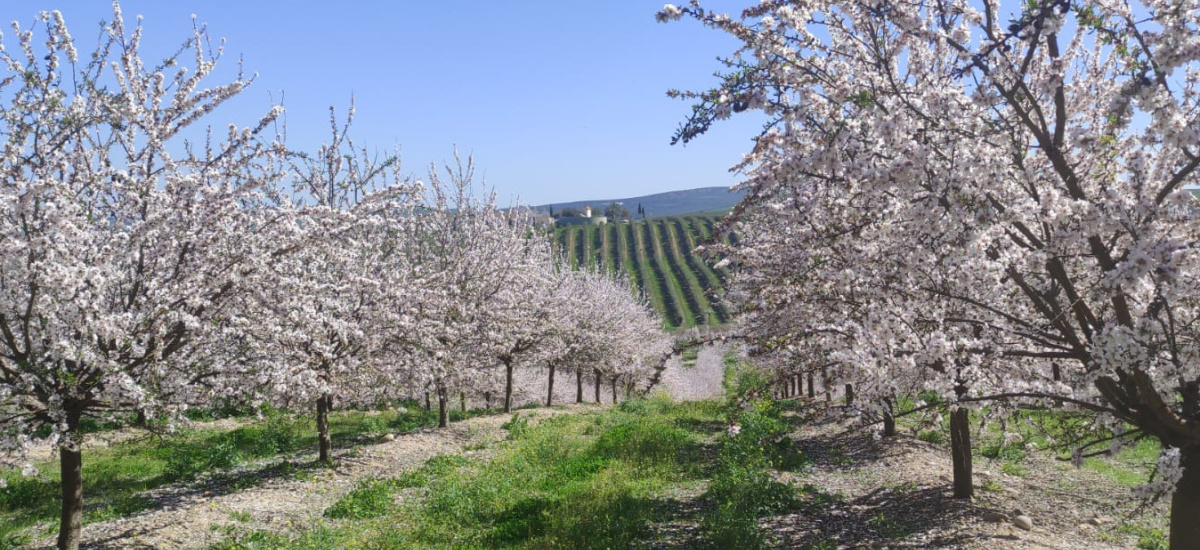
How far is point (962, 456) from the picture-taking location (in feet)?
32.5

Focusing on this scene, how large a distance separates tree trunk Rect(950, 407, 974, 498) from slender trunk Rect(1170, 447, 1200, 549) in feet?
13.6

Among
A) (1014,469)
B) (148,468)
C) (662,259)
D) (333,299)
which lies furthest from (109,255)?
(662,259)

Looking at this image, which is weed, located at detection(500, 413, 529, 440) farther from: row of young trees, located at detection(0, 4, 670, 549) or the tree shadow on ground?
the tree shadow on ground

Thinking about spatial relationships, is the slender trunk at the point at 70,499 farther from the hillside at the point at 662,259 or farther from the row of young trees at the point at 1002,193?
the hillside at the point at 662,259

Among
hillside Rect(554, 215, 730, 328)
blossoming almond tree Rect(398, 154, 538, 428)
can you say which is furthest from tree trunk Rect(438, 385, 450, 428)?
hillside Rect(554, 215, 730, 328)

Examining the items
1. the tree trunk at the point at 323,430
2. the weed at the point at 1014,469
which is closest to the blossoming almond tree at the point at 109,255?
the tree trunk at the point at 323,430

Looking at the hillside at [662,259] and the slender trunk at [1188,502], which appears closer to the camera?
the slender trunk at [1188,502]

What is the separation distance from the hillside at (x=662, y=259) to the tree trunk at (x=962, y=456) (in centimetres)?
6827

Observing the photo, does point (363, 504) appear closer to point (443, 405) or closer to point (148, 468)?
point (148, 468)

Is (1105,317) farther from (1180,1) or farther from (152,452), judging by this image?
(152,452)

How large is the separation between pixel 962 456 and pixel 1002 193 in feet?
20.1

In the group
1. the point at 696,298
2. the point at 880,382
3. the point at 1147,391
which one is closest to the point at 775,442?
the point at 880,382

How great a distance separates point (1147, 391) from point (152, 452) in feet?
55.7

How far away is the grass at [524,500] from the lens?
333 inches
